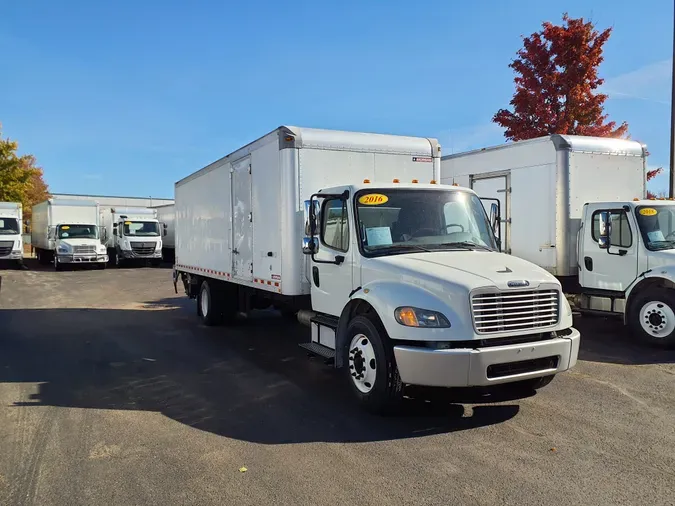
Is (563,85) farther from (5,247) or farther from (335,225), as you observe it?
(5,247)

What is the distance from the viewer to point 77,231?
28.1 metres

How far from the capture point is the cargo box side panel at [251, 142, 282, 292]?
24.9 feet

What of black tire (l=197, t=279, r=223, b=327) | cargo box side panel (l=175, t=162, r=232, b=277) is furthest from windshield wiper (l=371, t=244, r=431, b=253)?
black tire (l=197, t=279, r=223, b=327)

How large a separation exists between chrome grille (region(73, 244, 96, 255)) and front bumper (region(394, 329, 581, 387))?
82.1ft

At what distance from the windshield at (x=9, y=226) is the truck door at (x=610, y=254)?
87.0 ft

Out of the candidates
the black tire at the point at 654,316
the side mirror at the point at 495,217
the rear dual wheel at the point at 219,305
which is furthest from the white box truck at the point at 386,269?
the black tire at the point at 654,316

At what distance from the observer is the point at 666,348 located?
845 cm

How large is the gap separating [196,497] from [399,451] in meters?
1.64

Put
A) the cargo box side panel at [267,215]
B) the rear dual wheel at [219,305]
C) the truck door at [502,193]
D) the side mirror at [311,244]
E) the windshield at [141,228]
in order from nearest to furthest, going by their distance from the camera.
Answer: the side mirror at [311,244] < the cargo box side panel at [267,215] < the rear dual wheel at [219,305] < the truck door at [502,193] < the windshield at [141,228]

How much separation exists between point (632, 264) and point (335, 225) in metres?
5.35

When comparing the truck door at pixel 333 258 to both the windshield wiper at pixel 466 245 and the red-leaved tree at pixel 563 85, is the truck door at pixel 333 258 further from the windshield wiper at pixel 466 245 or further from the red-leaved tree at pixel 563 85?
the red-leaved tree at pixel 563 85

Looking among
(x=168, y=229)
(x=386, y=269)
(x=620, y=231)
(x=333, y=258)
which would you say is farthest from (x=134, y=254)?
(x=386, y=269)

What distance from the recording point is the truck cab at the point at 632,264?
8516 mm

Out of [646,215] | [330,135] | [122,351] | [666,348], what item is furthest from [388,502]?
[646,215]
